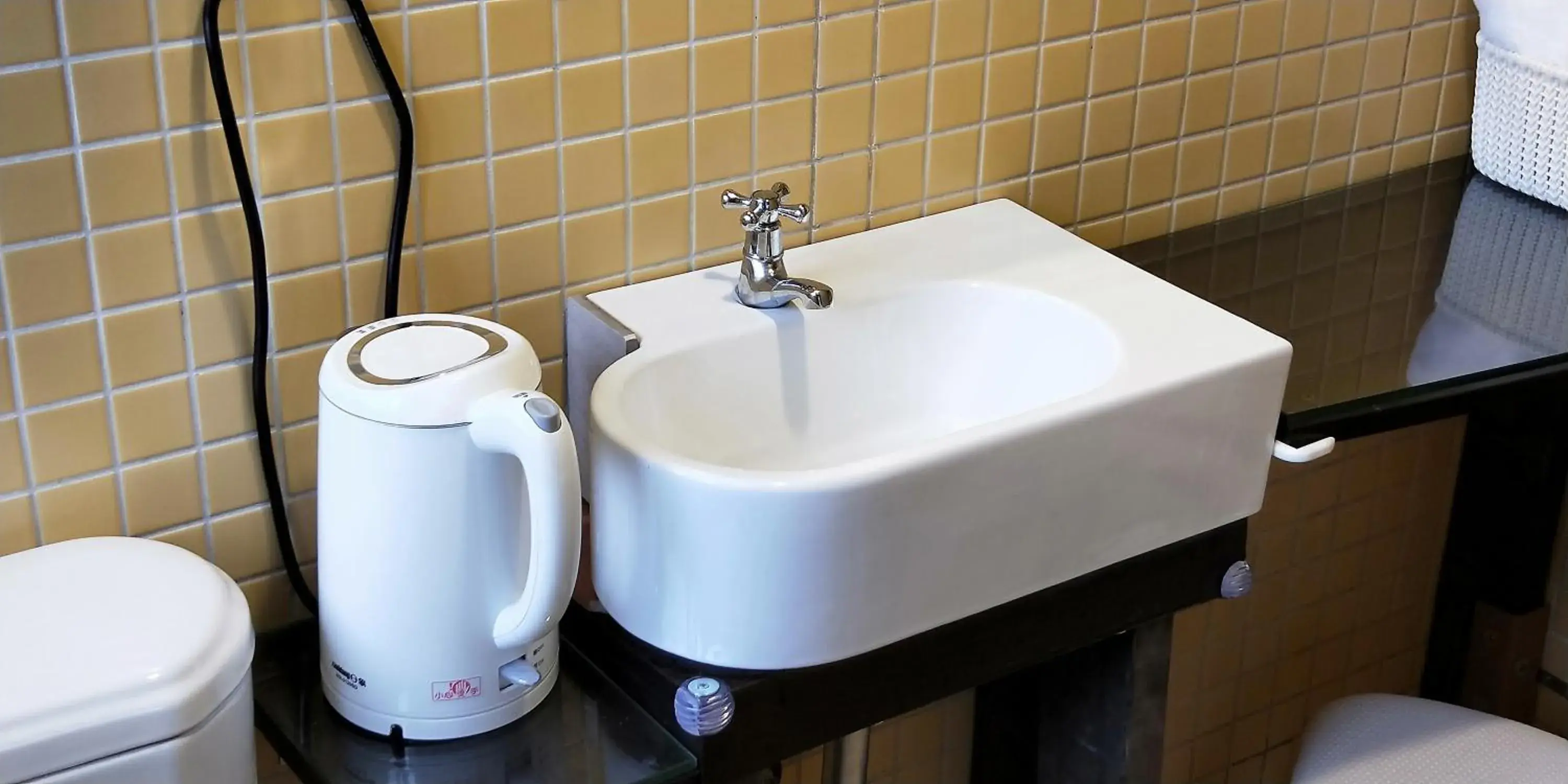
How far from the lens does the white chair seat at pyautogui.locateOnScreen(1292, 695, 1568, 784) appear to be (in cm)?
160

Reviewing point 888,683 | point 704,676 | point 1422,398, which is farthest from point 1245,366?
point 704,676

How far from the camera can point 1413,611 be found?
2.21 m

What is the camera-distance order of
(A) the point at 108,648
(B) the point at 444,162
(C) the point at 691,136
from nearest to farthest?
(A) the point at 108,648 → (B) the point at 444,162 → (C) the point at 691,136

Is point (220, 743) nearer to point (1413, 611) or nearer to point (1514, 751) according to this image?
point (1514, 751)

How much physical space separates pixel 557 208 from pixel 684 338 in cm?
14

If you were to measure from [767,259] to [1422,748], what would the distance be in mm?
834

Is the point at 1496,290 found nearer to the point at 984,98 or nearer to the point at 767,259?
the point at 984,98

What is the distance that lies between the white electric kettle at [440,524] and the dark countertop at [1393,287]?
0.61 m

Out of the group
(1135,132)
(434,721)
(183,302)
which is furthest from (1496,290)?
(183,302)

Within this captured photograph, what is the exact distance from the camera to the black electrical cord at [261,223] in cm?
109

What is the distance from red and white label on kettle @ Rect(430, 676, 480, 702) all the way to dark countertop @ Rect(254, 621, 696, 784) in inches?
1.4

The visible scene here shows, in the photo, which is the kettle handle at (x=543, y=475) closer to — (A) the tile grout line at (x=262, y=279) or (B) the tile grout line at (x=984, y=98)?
(A) the tile grout line at (x=262, y=279)

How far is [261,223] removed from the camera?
3.79 feet

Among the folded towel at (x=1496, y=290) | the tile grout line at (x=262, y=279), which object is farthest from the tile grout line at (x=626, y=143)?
the folded towel at (x=1496, y=290)
